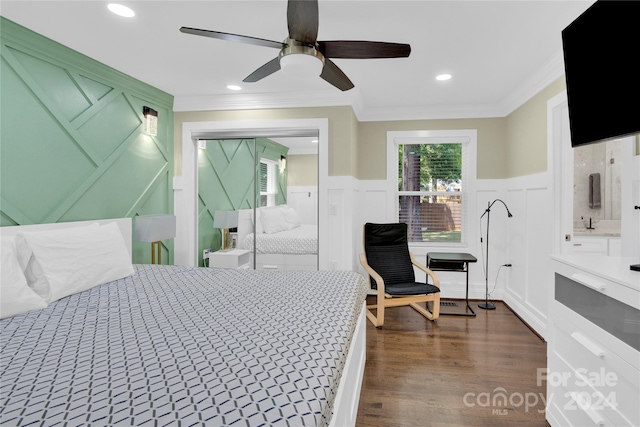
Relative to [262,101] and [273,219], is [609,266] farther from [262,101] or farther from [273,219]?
[262,101]

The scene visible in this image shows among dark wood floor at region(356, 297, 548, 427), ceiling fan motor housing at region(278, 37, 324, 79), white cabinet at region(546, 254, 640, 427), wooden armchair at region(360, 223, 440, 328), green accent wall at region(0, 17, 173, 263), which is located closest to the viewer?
white cabinet at region(546, 254, 640, 427)

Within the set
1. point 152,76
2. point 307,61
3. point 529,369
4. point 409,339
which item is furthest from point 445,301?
point 152,76

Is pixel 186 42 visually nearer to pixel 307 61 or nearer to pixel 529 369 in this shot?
pixel 307 61

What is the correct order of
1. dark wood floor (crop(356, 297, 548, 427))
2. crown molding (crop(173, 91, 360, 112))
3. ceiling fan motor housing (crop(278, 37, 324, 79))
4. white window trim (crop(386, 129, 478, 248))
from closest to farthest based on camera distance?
1. ceiling fan motor housing (crop(278, 37, 324, 79))
2. dark wood floor (crop(356, 297, 548, 427))
3. crown molding (crop(173, 91, 360, 112))
4. white window trim (crop(386, 129, 478, 248))

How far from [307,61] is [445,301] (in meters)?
3.61

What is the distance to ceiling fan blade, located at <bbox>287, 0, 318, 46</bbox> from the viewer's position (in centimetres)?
158

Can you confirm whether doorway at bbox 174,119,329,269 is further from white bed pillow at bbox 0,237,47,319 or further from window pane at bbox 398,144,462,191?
white bed pillow at bbox 0,237,47,319

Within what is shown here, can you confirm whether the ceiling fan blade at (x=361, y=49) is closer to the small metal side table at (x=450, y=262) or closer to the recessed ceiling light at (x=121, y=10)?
the recessed ceiling light at (x=121, y=10)

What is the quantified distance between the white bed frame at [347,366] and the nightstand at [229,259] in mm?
925

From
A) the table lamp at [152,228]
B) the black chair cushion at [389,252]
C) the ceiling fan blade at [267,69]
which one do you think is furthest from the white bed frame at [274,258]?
the ceiling fan blade at [267,69]

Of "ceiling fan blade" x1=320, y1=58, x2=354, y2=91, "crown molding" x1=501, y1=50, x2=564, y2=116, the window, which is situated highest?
"crown molding" x1=501, y1=50, x2=564, y2=116

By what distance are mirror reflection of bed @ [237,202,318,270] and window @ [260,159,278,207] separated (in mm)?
89

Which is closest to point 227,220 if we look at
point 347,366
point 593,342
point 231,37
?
point 231,37

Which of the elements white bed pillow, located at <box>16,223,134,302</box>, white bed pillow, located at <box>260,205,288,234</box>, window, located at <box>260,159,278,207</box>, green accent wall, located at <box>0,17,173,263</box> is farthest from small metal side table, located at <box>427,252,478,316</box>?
green accent wall, located at <box>0,17,173,263</box>
